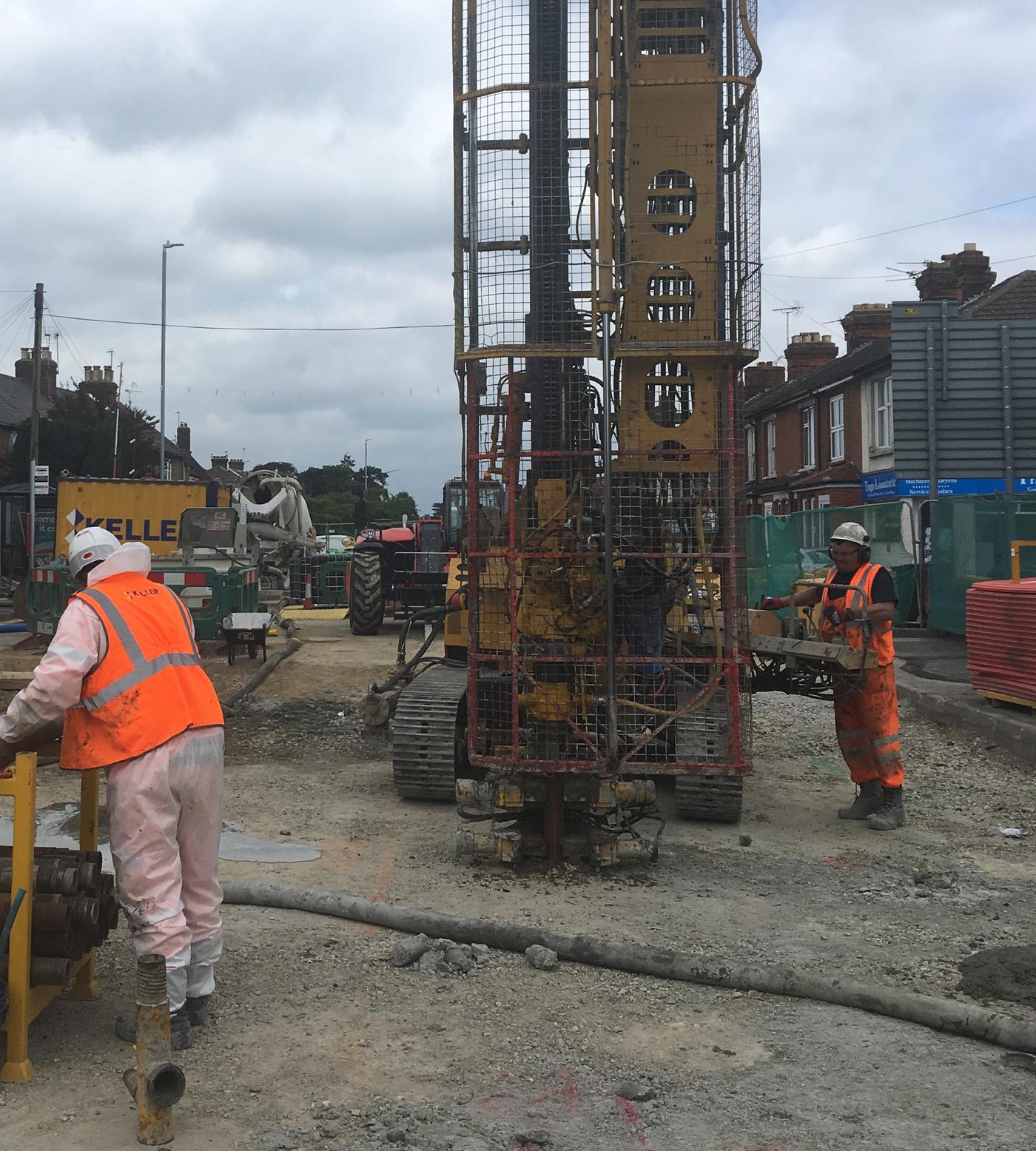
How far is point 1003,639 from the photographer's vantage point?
37.2ft

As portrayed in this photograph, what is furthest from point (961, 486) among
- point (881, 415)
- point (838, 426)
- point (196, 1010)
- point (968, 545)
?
point (196, 1010)

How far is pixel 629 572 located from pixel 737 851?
182cm

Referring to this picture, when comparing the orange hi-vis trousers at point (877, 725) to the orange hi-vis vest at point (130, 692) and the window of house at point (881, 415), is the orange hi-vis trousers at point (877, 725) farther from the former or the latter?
the window of house at point (881, 415)

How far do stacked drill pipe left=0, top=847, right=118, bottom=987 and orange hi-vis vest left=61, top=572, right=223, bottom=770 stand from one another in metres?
0.39

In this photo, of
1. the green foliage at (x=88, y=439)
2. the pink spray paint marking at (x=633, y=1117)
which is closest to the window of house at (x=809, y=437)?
the green foliage at (x=88, y=439)

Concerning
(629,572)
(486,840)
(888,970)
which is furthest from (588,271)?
(888,970)

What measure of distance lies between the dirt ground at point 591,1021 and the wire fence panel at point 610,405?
0.83 metres

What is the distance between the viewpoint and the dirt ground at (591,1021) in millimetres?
3621

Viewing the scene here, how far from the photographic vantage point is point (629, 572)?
6289 millimetres

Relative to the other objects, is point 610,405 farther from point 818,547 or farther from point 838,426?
point 838,426

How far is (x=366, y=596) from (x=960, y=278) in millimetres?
16994

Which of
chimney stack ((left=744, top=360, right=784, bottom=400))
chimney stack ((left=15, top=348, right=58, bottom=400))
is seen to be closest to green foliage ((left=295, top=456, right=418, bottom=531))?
chimney stack ((left=15, top=348, right=58, bottom=400))

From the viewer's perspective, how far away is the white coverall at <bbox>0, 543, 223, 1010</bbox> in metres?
4.03

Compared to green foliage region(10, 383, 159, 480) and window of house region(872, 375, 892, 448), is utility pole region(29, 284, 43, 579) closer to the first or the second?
green foliage region(10, 383, 159, 480)
